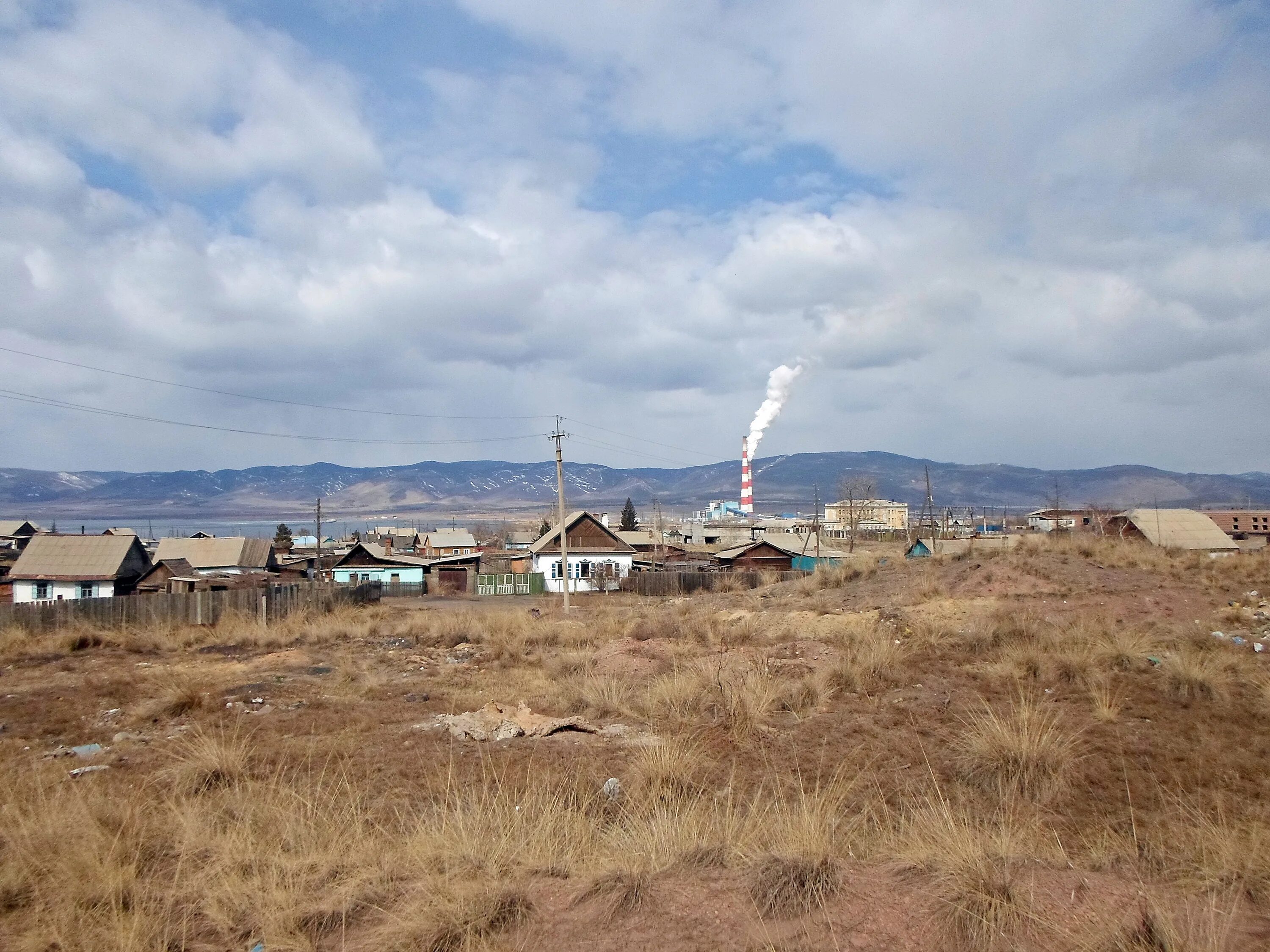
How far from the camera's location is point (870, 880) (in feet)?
15.0

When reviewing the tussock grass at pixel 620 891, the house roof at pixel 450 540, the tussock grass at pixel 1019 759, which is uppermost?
the tussock grass at pixel 620 891

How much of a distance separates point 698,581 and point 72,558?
34385mm

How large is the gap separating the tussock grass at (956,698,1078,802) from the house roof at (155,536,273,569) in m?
56.7

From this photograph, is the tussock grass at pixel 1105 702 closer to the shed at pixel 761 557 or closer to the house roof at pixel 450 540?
the shed at pixel 761 557

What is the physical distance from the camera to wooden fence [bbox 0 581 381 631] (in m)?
27.4

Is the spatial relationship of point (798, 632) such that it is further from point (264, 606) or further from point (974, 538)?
point (974, 538)

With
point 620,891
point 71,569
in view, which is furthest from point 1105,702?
point 71,569

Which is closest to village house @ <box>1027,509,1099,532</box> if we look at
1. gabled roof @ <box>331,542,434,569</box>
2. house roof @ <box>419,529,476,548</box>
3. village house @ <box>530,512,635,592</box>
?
village house @ <box>530,512,635,592</box>

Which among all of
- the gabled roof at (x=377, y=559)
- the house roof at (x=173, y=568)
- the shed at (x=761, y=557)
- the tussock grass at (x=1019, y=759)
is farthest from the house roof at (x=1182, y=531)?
the house roof at (x=173, y=568)

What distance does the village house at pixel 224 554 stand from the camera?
55.0 m

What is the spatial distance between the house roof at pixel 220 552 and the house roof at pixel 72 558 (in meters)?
10.7

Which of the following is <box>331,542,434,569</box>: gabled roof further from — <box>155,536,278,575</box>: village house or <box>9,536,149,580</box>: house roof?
<box>9,536,149,580</box>: house roof

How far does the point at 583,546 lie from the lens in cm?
5631

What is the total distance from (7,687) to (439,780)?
15.0m
